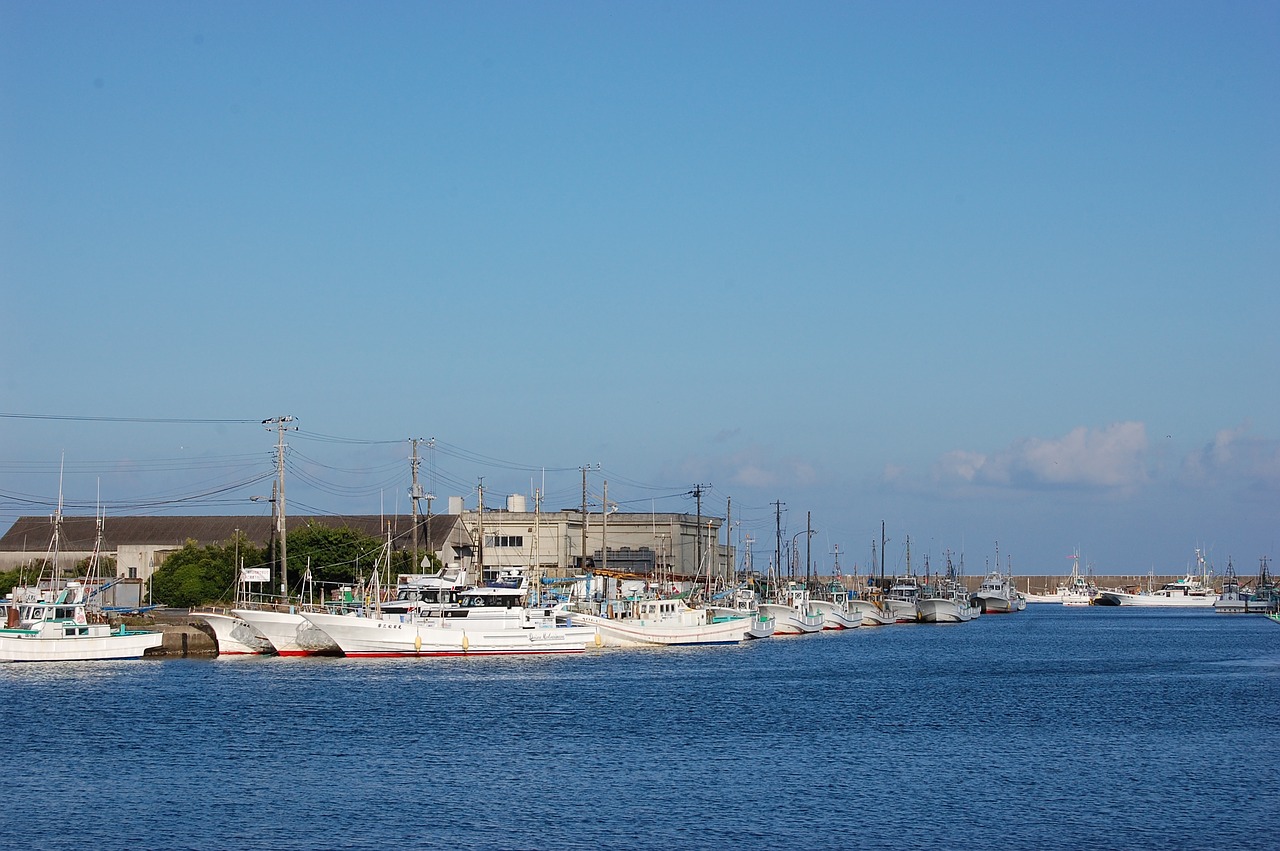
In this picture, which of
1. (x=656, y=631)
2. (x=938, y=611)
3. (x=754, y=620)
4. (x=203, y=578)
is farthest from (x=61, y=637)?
(x=938, y=611)

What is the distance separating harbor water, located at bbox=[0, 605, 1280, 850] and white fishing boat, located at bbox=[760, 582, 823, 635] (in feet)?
130

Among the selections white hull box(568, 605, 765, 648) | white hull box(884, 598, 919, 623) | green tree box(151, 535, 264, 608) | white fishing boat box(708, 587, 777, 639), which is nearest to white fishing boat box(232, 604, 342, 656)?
white hull box(568, 605, 765, 648)

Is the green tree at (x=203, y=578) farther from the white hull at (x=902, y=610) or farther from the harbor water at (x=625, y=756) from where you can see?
the white hull at (x=902, y=610)

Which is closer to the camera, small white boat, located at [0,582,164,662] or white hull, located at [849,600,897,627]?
small white boat, located at [0,582,164,662]

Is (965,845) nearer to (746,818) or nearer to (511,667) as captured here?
(746,818)

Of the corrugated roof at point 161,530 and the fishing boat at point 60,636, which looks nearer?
the fishing boat at point 60,636

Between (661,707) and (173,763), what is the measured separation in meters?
Result: 21.8

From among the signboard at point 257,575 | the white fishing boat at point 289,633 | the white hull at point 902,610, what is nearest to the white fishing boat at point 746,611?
the white hull at point 902,610

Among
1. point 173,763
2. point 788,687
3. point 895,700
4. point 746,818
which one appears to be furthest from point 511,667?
point 746,818

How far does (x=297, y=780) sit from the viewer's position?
41656 millimetres

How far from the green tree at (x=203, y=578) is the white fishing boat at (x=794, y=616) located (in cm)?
4191

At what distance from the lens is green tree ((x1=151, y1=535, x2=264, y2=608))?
11175cm

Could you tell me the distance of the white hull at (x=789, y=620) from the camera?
122 m

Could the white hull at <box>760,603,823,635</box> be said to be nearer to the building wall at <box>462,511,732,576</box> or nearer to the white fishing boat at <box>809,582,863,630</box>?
the white fishing boat at <box>809,582,863,630</box>
